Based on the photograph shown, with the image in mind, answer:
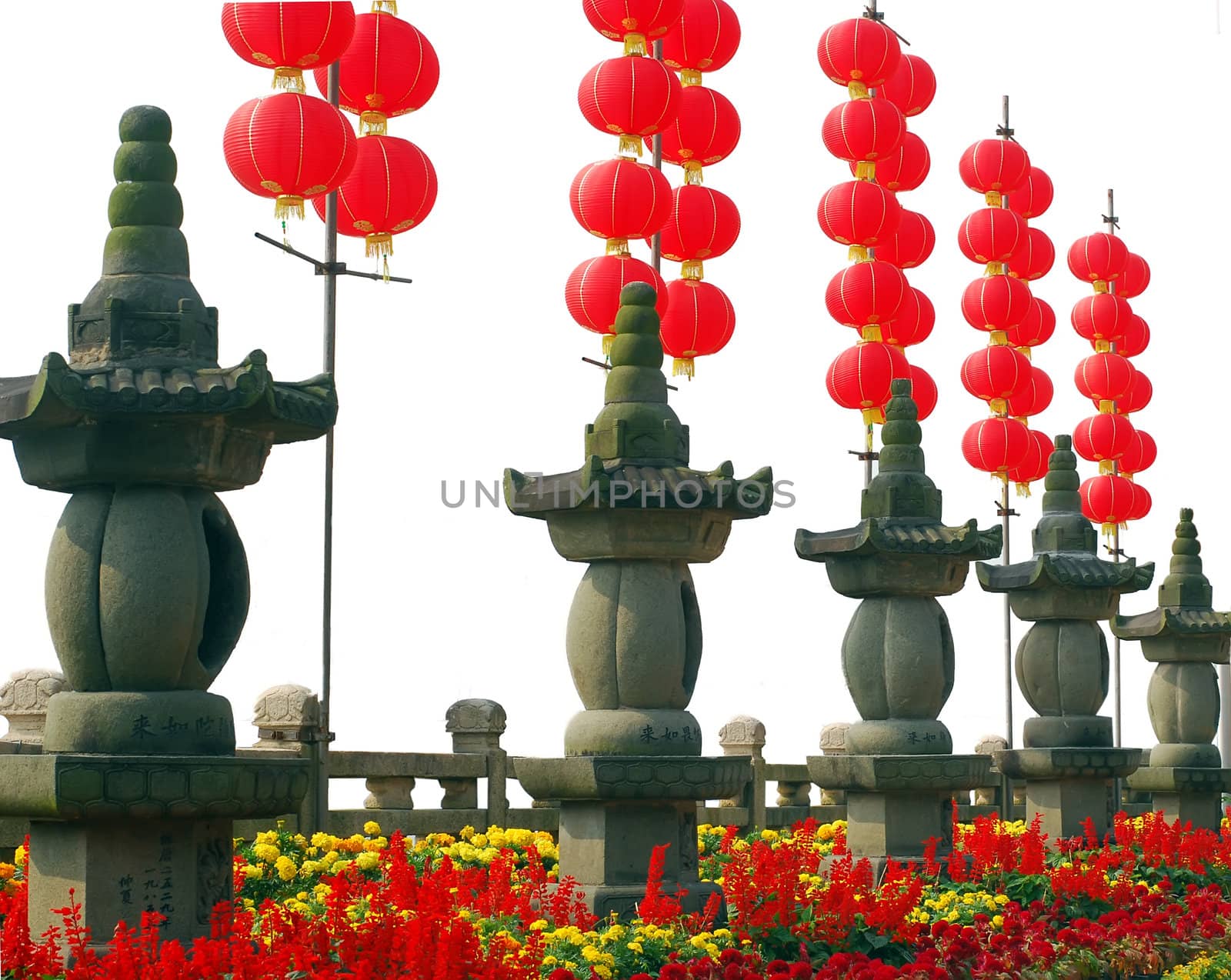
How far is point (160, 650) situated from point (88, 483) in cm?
76

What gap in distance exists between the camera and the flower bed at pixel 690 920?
20.3 ft

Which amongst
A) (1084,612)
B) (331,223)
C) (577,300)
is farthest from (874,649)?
(331,223)

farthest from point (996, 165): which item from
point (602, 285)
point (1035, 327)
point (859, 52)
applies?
point (602, 285)

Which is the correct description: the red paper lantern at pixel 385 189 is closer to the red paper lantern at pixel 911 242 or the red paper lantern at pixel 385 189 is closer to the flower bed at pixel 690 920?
the flower bed at pixel 690 920

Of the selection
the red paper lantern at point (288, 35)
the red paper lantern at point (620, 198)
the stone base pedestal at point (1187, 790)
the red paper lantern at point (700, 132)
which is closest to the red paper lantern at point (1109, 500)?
the stone base pedestal at point (1187, 790)

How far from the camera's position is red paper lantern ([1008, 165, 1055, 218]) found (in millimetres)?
19141

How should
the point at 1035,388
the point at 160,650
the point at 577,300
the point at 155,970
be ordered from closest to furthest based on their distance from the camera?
the point at 155,970
the point at 160,650
the point at 577,300
the point at 1035,388

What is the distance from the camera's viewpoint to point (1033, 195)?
19.2 m

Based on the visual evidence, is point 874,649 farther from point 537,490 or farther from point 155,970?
point 155,970

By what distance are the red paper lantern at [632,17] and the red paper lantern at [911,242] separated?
14.3 feet

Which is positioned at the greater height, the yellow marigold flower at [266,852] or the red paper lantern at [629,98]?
the red paper lantern at [629,98]

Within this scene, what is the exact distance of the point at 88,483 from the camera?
6.85 metres

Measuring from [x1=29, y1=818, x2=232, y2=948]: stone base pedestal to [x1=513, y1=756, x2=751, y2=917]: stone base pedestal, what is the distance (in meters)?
2.31

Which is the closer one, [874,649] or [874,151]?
[874,649]
